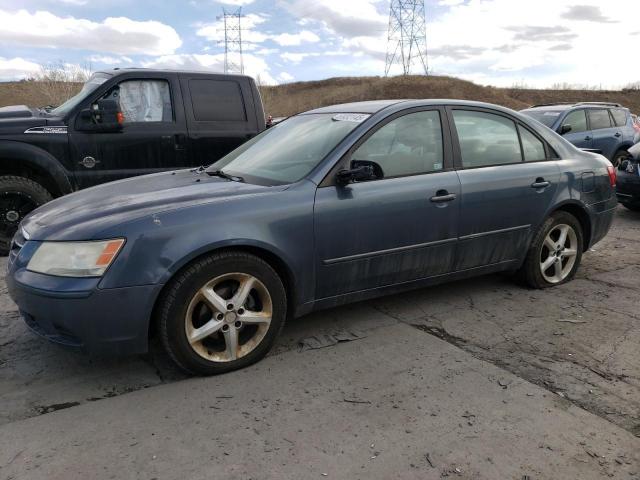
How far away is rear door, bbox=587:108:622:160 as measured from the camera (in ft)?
36.2

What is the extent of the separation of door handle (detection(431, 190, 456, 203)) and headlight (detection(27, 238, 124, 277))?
2122 mm

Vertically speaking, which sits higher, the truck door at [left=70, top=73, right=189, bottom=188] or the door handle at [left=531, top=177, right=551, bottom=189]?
the truck door at [left=70, top=73, right=189, bottom=188]

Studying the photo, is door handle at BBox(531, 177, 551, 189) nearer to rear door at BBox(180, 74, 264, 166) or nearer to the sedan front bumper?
the sedan front bumper

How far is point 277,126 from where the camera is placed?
4539mm

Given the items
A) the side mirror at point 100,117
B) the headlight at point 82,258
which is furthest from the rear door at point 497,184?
the side mirror at point 100,117

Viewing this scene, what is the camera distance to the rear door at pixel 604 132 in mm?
11023

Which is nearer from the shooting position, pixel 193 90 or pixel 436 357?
pixel 436 357

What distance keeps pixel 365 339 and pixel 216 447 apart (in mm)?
1464

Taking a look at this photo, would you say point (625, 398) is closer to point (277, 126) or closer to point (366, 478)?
point (366, 478)

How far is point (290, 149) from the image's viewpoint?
13.0ft

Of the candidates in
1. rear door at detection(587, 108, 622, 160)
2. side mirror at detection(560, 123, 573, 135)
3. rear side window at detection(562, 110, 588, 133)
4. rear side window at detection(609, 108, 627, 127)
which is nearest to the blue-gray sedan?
side mirror at detection(560, 123, 573, 135)

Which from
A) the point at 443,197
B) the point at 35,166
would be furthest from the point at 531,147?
the point at 35,166

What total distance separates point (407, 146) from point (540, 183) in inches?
50.0

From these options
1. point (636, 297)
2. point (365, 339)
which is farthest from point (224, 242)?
point (636, 297)
